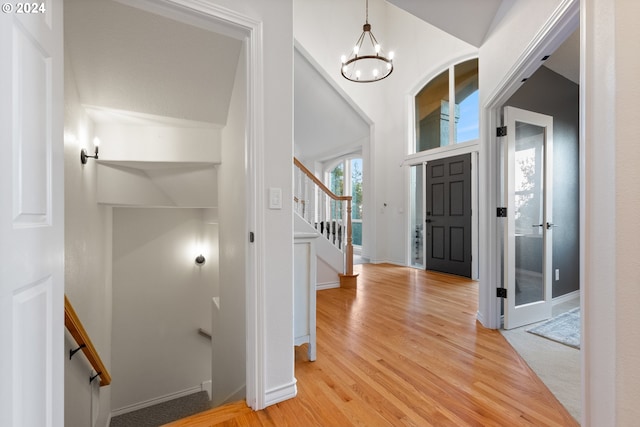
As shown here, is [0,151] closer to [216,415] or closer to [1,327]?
[1,327]

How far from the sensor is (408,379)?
6.04ft

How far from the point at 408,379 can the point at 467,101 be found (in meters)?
4.73

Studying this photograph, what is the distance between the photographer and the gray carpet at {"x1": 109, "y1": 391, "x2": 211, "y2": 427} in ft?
12.1

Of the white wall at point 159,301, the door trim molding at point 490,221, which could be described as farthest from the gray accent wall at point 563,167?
the white wall at point 159,301

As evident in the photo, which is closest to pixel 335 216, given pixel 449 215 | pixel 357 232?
pixel 449 215

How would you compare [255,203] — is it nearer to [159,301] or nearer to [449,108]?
[159,301]

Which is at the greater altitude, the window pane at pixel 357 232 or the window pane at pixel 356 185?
the window pane at pixel 356 185

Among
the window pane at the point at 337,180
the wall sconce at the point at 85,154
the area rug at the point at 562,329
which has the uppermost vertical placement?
the window pane at the point at 337,180

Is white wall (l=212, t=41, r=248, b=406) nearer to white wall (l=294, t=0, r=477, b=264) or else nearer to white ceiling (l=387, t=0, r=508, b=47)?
white ceiling (l=387, t=0, r=508, b=47)

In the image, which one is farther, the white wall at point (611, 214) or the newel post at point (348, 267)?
the newel post at point (348, 267)

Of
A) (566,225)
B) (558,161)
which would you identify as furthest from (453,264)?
(558,161)

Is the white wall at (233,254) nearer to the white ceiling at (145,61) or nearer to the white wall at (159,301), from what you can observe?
the white ceiling at (145,61)

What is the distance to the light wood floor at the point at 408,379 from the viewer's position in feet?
4.91

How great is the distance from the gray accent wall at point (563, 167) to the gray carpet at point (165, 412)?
4.89m
